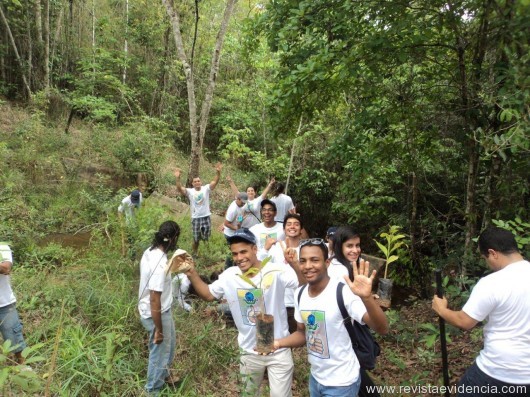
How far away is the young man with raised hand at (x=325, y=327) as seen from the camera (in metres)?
2.21

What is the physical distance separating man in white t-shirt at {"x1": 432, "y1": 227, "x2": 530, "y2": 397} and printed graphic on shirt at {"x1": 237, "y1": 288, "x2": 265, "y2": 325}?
4.27ft

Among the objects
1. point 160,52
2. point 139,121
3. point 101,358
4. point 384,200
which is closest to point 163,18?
point 160,52

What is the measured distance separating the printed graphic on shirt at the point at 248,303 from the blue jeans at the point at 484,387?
1530 mm

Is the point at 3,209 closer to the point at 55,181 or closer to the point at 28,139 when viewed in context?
the point at 55,181

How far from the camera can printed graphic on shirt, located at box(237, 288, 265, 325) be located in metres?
2.61

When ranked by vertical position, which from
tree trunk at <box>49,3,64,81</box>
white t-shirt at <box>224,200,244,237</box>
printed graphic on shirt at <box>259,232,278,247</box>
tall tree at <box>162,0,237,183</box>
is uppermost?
tree trunk at <box>49,3,64,81</box>

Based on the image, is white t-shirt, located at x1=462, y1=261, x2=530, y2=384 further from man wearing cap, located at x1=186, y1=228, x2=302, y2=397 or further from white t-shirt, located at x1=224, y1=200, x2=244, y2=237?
white t-shirt, located at x1=224, y1=200, x2=244, y2=237

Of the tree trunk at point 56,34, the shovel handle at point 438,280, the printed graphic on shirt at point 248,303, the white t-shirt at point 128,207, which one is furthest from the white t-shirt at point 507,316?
the tree trunk at point 56,34

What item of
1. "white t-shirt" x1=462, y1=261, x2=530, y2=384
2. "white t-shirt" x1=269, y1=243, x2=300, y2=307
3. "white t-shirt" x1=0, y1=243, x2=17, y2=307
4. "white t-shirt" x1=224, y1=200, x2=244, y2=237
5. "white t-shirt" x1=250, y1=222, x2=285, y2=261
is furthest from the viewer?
"white t-shirt" x1=224, y1=200, x2=244, y2=237

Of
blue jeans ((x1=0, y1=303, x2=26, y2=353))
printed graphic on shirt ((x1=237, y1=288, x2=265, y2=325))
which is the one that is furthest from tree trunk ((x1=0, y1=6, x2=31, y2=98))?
printed graphic on shirt ((x1=237, y1=288, x2=265, y2=325))

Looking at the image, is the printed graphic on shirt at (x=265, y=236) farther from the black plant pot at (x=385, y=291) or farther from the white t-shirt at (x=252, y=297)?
the black plant pot at (x=385, y=291)

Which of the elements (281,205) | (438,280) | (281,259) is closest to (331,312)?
(438,280)

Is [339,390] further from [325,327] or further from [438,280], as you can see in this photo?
[438,280]

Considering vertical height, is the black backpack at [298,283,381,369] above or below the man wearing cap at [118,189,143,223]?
above
